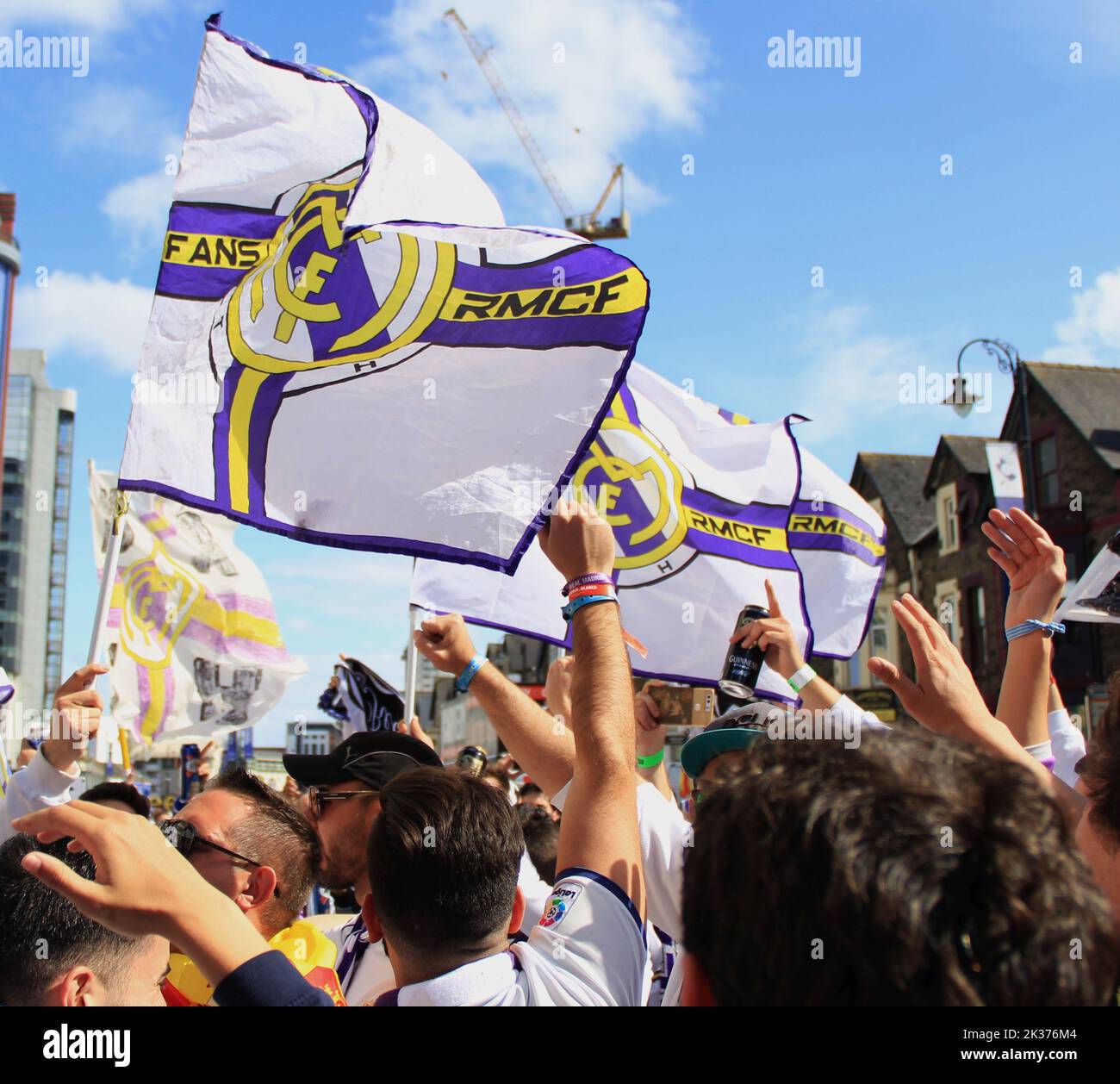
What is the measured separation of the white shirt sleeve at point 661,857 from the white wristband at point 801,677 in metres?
0.58

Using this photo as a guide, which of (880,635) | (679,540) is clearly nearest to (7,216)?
(880,635)

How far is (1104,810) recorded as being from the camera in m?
2.08

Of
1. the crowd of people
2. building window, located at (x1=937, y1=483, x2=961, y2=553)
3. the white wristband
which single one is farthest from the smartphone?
building window, located at (x1=937, y1=483, x2=961, y2=553)

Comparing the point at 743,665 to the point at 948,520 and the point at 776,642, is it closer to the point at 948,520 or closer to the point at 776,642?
the point at 776,642

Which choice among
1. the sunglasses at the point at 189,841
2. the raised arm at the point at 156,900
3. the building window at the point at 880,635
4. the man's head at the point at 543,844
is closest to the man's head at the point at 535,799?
→ the man's head at the point at 543,844

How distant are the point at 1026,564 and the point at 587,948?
2096 millimetres

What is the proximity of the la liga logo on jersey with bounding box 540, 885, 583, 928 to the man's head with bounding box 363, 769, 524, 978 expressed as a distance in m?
0.15

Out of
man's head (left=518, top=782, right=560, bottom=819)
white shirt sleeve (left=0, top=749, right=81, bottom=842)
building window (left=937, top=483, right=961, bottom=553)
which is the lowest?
man's head (left=518, top=782, right=560, bottom=819)

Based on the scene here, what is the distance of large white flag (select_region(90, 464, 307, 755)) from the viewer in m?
11.0

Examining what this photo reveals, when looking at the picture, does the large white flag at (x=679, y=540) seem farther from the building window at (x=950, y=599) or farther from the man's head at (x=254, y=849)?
the building window at (x=950, y=599)

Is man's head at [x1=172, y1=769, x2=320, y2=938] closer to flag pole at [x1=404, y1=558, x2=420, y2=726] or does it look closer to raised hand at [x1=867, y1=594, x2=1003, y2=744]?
raised hand at [x1=867, y1=594, x2=1003, y2=744]
